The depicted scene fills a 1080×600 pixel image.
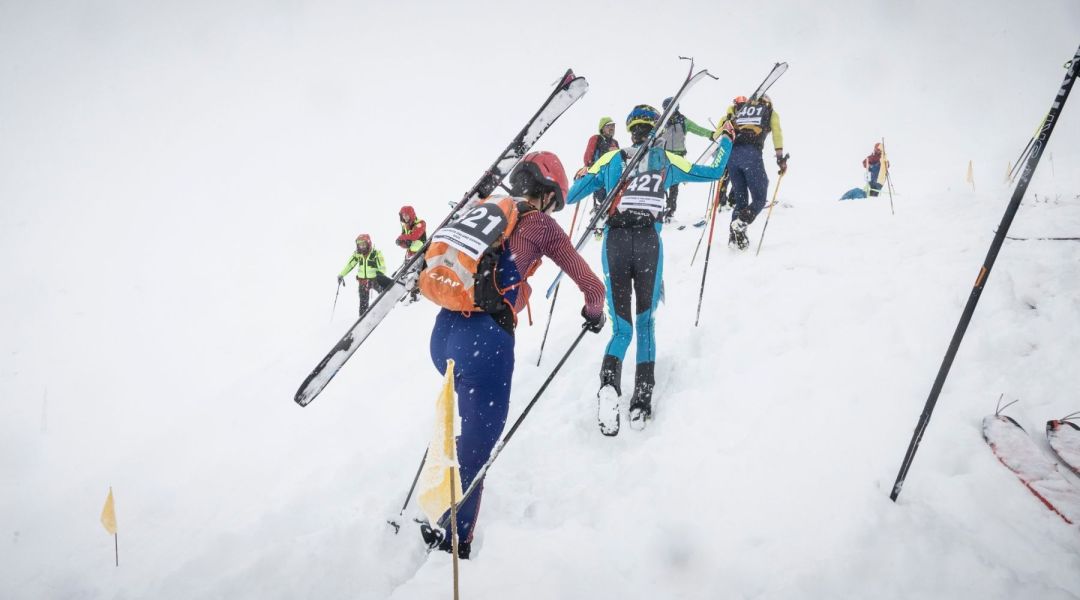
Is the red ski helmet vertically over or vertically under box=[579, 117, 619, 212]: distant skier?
under

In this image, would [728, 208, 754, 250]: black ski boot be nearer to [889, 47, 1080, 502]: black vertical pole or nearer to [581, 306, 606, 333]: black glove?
[889, 47, 1080, 502]: black vertical pole

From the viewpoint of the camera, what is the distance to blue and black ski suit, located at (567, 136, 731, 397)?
390 cm

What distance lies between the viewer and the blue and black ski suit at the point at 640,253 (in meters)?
3.90

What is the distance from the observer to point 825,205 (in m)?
9.30

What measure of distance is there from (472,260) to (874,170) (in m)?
17.4

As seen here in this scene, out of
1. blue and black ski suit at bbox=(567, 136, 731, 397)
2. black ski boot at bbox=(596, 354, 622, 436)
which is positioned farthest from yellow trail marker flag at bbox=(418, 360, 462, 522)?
blue and black ski suit at bbox=(567, 136, 731, 397)

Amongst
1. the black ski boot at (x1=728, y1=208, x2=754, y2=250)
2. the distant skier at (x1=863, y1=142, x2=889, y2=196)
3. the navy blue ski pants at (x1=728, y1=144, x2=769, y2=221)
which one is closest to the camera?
the navy blue ski pants at (x1=728, y1=144, x2=769, y2=221)

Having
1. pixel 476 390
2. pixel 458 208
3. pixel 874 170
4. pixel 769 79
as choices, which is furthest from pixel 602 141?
pixel 874 170

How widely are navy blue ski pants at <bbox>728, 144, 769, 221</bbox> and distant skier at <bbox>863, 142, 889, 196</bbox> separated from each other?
10462mm

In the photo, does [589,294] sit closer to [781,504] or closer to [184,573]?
[781,504]

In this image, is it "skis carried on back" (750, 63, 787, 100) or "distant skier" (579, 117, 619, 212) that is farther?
"distant skier" (579, 117, 619, 212)

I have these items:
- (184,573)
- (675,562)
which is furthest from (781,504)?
(184,573)

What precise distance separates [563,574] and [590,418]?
1701 mm

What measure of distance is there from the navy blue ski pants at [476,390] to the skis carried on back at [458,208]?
48.8 inches
